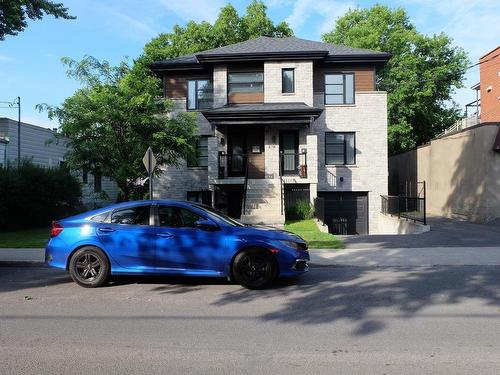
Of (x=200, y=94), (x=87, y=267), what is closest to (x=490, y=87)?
(x=200, y=94)

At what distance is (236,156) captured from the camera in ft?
80.2

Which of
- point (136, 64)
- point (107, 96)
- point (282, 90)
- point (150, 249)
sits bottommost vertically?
point (150, 249)

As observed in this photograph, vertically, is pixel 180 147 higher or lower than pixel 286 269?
higher

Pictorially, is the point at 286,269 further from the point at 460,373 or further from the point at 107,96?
the point at 107,96

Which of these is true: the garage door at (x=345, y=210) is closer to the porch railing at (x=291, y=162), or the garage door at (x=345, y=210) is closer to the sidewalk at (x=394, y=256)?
the porch railing at (x=291, y=162)

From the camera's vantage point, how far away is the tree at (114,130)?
16.6m

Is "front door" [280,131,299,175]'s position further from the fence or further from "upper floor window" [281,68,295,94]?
the fence

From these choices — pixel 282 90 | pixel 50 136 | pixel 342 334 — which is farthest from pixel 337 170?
pixel 342 334

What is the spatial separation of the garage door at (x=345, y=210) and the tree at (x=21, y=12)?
14.6m

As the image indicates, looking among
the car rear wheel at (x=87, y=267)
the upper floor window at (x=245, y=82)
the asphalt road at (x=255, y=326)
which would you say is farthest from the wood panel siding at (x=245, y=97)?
the car rear wheel at (x=87, y=267)

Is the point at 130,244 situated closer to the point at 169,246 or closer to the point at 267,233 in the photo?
the point at 169,246

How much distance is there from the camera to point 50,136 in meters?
28.7

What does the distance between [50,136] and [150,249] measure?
22.9 m

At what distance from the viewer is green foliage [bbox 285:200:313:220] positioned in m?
21.0
